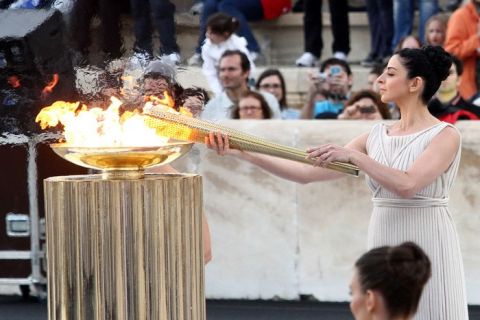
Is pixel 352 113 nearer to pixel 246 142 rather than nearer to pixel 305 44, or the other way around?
pixel 305 44

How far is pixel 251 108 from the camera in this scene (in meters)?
8.58

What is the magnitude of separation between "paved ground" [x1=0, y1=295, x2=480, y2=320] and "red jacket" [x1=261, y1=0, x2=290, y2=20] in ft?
13.3

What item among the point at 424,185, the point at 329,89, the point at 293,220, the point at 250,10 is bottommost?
the point at 293,220

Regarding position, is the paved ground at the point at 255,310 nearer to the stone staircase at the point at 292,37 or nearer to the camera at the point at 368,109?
the camera at the point at 368,109


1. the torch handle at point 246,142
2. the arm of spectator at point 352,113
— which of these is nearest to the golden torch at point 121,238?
the torch handle at point 246,142

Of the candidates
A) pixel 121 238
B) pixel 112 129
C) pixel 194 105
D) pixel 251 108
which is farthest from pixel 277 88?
pixel 121 238

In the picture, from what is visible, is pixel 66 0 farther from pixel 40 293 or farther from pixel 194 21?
pixel 40 293

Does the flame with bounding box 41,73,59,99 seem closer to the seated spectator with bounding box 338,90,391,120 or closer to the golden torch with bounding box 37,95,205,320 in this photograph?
the golden torch with bounding box 37,95,205,320

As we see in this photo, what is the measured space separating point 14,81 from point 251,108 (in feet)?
8.73

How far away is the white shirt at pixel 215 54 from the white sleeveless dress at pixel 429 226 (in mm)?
1533

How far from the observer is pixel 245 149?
15.9ft

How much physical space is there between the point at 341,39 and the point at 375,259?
774cm

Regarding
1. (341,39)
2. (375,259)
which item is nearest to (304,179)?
(375,259)

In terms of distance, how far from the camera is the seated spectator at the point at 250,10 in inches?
416
